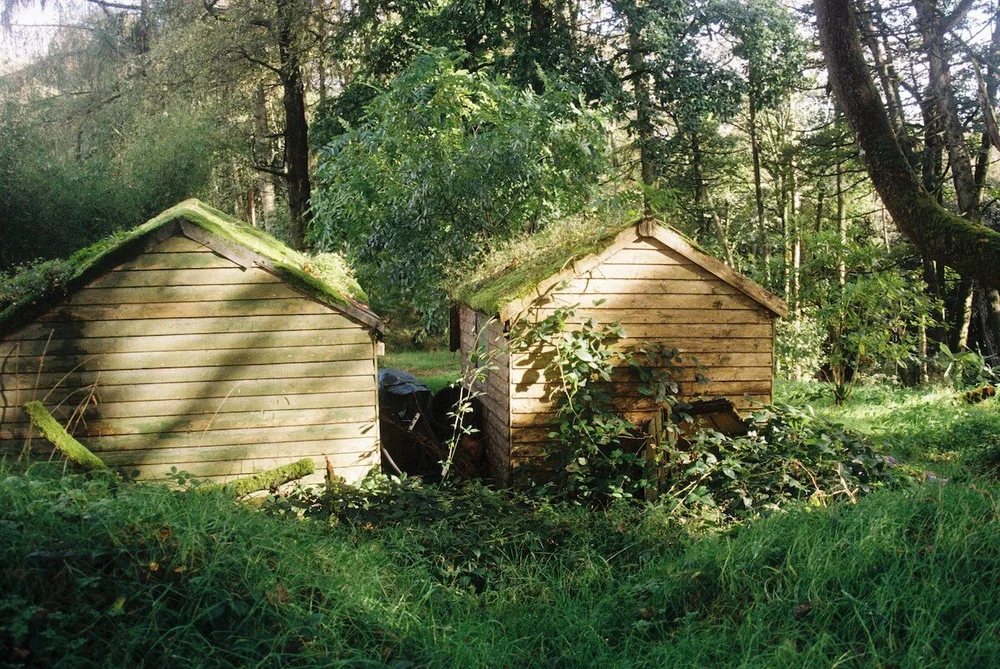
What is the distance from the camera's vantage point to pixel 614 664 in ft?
13.9

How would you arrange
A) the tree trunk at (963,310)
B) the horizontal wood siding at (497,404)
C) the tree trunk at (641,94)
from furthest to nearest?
the tree trunk at (963,310)
the tree trunk at (641,94)
the horizontal wood siding at (497,404)

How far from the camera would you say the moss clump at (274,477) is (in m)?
8.21

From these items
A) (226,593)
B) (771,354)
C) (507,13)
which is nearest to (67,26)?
(507,13)

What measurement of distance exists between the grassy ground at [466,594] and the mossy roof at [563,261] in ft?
12.6

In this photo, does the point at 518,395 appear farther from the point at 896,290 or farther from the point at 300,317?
the point at 896,290

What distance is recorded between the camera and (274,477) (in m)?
8.39

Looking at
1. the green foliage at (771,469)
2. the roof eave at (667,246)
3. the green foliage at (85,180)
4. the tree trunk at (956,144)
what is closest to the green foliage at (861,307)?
the tree trunk at (956,144)

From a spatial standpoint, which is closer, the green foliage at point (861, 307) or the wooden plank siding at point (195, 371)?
the wooden plank siding at point (195, 371)

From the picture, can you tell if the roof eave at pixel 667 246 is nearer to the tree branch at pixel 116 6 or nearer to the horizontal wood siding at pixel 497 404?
the horizontal wood siding at pixel 497 404

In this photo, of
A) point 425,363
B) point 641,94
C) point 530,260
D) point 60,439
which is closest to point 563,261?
point 530,260

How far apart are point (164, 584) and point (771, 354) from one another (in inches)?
308

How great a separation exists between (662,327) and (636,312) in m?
0.39

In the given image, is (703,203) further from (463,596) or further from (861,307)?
(463,596)

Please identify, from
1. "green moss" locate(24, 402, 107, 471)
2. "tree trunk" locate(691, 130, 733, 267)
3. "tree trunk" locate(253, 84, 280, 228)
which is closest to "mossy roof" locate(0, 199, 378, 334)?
"green moss" locate(24, 402, 107, 471)
